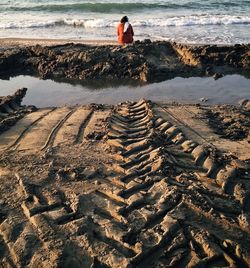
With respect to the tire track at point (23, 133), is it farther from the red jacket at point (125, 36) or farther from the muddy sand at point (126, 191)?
the red jacket at point (125, 36)

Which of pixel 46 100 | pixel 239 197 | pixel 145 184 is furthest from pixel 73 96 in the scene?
pixel 239 197

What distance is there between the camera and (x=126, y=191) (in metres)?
4.65

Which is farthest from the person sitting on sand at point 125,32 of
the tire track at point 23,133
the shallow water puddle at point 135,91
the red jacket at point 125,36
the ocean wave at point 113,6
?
the ocean wave at point 113,6

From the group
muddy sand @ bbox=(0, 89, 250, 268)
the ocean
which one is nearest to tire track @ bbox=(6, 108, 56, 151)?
muddy sand @ bbox=(0, 89, 250, 268)

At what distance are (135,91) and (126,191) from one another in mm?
5435

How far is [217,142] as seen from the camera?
19.9ft

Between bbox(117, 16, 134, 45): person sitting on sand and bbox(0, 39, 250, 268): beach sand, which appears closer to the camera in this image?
bbox(0, 39, 250, 268): beach sand

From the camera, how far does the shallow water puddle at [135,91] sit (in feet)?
30.1

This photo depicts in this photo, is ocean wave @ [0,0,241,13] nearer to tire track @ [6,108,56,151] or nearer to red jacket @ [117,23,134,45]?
red jacket @ [117,23,134,45]

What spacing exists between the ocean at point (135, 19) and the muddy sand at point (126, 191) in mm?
9492

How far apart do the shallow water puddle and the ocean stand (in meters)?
5.12

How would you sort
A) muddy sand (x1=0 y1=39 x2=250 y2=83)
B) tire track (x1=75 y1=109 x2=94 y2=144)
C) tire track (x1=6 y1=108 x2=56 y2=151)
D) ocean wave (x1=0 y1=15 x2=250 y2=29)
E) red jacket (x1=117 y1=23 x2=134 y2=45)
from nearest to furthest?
1. tire track (x1=6 y1=108 x2=56 y2=151)
2. tire track (x1=75 y1=109 x2=94 y2=144)
3. muddy sand (x1=0 y1=39 x2=250 y2=83)
4. red jacket (x1=117 y1=23 x2=134 y2=45)
5. ocean wave (x1=0 y1=15 x2=250 y2=29)

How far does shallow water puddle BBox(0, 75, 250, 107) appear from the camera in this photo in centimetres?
917

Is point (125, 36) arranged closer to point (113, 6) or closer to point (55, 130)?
point (55, 130)
